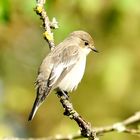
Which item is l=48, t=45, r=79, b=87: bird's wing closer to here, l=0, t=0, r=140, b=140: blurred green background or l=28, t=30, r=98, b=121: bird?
l=28, t=30, r=98, b=121: bird

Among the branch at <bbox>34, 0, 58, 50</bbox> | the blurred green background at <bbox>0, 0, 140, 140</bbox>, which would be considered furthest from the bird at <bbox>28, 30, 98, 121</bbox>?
the blurred green background at <bbox>0, 0, 140, 140</bbox>

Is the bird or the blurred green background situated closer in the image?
the bird

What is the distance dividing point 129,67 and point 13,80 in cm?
234

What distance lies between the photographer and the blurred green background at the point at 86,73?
11023mm

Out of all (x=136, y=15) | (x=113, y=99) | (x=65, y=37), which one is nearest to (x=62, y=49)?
(x=65, y=37)

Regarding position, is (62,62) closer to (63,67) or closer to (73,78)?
(63,67)

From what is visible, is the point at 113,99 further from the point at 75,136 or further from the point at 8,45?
the point at 75,136

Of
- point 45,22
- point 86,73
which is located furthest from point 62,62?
point 86,73

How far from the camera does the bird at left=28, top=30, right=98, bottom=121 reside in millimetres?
8453

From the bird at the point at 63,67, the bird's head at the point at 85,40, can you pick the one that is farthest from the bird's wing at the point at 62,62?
the bird's head at the point at 85,40

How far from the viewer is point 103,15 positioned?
1058cm

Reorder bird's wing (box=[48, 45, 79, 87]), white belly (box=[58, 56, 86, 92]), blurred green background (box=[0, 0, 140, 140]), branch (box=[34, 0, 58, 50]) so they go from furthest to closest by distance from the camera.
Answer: blurred green background (box=[0, 0, 140, 140]) < white belly (box=[58, 56, 86, 92]) < bird's wing (box=[48, 45, 79, 87]) < branch (box=[34, 0, 58, 50])

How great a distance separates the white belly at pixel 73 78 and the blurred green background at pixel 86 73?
46.3 inches

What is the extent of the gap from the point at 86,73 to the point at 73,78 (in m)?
3.82
